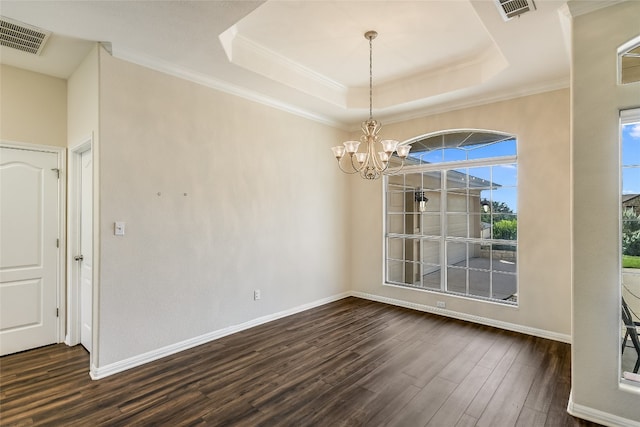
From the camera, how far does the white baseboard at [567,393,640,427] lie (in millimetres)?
2156

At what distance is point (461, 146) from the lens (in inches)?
179

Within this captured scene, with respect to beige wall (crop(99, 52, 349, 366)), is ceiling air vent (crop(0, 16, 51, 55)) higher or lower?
higher

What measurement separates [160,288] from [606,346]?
12.9ft

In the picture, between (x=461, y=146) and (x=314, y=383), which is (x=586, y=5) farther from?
(x=314, y=383)

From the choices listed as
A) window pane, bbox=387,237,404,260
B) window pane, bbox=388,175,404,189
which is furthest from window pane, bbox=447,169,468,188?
window pane, bbox=387,237,404,260

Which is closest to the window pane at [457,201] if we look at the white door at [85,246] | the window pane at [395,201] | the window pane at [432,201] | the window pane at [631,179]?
the window pane at [432,201]

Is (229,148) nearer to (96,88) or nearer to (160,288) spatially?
(96,88)

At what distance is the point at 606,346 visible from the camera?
2.24 m

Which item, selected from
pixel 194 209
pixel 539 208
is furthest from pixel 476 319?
pixel 194 209

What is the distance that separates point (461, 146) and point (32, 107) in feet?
18.0

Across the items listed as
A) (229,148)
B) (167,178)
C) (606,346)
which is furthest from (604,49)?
(167,178)

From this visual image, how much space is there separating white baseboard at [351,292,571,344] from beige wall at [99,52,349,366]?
1.21 meters

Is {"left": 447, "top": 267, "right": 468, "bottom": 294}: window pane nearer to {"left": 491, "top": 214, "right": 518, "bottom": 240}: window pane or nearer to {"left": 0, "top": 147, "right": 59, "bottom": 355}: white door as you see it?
{"left": 491, "top": 214, "right": 518, "bottom": 240}: window pane

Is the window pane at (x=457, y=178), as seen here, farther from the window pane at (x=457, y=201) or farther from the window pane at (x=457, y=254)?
the window pane at (x=457, y=254)
